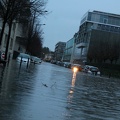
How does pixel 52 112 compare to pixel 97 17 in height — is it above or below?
below

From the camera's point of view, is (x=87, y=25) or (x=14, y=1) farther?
(x=87, y=25)

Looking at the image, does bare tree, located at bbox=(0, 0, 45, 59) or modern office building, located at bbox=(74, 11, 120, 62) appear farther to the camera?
modern office building, located at bbox=(74, 11, 120, 62)

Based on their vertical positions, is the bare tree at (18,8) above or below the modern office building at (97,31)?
below

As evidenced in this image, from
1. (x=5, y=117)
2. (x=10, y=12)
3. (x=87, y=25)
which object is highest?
(x=87, y=25)

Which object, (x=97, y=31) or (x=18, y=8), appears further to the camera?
(x=97, y=31)

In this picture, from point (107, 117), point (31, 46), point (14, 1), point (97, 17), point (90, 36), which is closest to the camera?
point (107, 117)

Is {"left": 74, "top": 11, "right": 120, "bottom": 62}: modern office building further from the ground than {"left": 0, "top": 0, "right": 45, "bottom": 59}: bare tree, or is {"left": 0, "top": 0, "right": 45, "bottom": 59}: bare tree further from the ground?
{"left": 74, "top": 11, "right": 120, "bottom": 62}: modern office building

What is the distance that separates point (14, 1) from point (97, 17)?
336 ft

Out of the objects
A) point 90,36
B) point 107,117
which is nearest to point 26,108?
point 107,117

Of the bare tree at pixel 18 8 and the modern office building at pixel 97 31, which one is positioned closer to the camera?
the bare tree at pixel 18 8

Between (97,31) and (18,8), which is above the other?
(97,31)

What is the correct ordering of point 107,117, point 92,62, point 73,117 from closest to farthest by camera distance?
point 73,117 → point 107,117 → point 92,62

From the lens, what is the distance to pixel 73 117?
10.1m

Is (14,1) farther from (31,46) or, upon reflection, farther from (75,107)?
(31,46)
